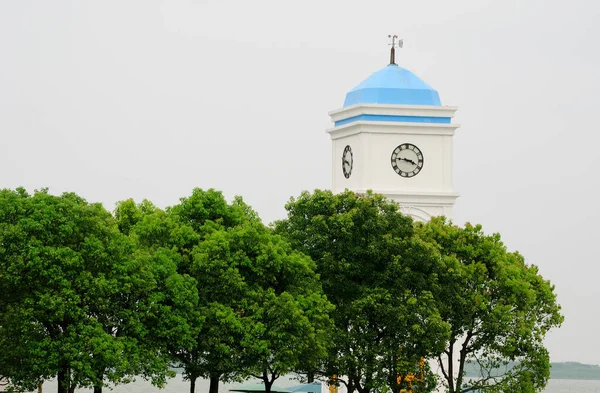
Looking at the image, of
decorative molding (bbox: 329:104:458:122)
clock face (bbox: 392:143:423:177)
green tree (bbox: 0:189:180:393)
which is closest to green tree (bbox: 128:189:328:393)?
green tree (bbox: 0:189:180:393)

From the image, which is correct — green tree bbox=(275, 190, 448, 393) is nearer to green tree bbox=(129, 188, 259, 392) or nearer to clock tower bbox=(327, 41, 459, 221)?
green tree bbox=(129, 188, 259, 392)

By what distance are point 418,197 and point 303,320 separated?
18.6m

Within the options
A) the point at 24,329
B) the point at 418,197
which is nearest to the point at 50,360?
the point at 24,329

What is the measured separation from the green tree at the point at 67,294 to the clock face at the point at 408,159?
21.3m

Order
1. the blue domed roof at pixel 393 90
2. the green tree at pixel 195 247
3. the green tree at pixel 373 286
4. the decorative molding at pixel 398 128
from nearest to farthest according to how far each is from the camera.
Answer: the green tree at pixel 195 247 → the green tree at pixel 373 286 → the decorative molding at pixel 398 128 → the blue domed roof at pixel 393 90

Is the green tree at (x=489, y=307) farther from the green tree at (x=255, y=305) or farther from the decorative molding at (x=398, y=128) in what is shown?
the decorative molding at (x=398, y=128)

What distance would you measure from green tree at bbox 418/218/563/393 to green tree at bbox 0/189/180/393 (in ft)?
37.6

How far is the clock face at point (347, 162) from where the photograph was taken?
232 ft

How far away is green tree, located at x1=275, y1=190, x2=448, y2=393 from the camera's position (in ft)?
178

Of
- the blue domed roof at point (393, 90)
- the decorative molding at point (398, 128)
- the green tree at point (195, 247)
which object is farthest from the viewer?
the blue domed roof at point (393, 90)

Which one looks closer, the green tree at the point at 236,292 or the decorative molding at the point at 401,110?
the green tree at the point at 236,292

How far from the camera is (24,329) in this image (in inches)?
1896

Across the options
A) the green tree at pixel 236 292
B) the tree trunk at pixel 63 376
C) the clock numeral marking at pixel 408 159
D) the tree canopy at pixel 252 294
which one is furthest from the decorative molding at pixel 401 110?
the tree trunk at pixel 63 376

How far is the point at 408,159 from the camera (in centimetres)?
6981
